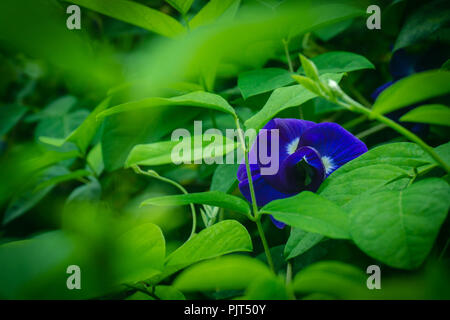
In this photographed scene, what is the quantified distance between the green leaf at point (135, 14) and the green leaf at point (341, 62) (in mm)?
253

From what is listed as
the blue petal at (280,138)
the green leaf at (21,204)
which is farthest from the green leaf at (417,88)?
the green leaf at (21,204)

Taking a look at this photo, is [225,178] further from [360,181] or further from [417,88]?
[417,88]

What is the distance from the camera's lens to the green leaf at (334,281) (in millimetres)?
336

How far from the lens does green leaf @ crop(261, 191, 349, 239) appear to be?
1.17 ft

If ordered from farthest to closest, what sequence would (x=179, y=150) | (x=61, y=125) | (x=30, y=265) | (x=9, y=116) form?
1. (x=9, y=116)
2. (x=61, y=125)
3. (x=179, y=150)
4. (x=30, y=265)

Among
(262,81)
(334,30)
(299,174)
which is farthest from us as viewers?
(334,30)

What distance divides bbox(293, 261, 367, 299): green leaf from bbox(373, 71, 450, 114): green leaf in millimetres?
164

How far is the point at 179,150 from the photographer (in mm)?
425

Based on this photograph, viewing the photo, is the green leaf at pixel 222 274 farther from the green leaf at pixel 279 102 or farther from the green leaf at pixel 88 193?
the green leaf at pixel 88 193

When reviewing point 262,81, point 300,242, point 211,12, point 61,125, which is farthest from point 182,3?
point 61,125

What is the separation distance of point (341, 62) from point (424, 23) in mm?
171

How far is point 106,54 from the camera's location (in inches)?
39.9

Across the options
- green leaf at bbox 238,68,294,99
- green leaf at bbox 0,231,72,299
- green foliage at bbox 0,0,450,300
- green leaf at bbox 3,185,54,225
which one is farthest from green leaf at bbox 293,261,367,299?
green leaf at bbox 3,185,54,225
